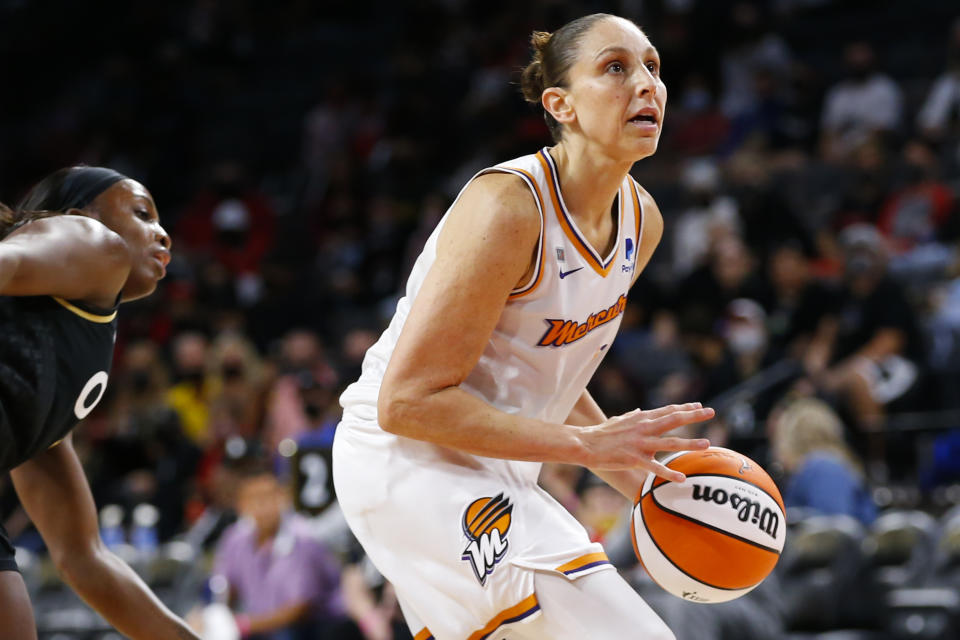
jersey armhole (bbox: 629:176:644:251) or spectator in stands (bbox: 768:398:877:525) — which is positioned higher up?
spectator in stands (bbox: 768:398:877:525)

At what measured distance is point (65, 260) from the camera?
2994mm

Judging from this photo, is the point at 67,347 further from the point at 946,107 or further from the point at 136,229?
the point at 946,107

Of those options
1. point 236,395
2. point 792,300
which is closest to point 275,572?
point 236,395

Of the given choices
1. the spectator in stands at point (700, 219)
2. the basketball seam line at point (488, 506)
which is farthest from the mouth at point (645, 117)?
the spectator in stands at point (700, 219)

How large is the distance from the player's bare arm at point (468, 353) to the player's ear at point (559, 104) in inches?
14.6

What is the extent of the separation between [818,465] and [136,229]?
4.55 m

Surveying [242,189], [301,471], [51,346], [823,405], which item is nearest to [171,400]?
[242,189]

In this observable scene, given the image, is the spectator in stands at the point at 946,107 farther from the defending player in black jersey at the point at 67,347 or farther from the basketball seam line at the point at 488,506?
the defending player in black jersey at the point at 67,347

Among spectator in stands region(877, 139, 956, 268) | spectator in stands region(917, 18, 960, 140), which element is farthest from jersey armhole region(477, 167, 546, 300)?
spectator in stands region(917, 18, 960, 140)

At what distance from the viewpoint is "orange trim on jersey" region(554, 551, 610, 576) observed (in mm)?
2924

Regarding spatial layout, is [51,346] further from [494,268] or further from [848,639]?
[848,639]

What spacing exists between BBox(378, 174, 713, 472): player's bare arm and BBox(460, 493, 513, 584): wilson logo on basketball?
161 mm

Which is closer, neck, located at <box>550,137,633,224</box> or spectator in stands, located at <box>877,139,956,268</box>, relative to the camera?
neck, located at <box>550,137,633,224</box>

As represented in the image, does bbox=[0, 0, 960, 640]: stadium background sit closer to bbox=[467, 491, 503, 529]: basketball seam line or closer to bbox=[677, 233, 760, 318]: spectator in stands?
bbox=[677, 233, 760, 318]: spectator in stands
